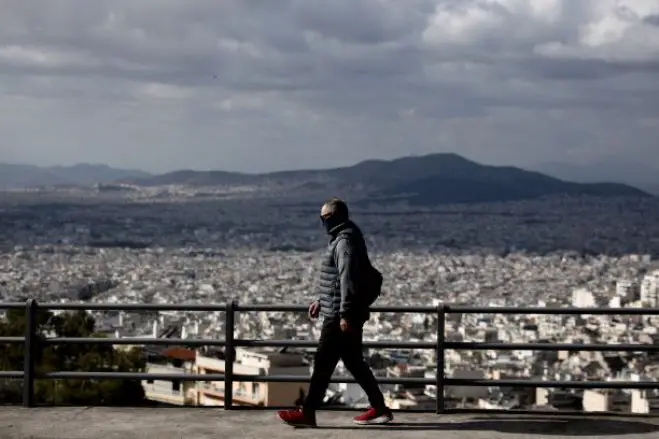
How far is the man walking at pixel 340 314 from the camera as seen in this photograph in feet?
29.6

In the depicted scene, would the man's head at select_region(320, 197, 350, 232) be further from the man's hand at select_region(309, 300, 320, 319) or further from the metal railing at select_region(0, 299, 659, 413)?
the metal railing at select_region(0, 299, 659, 413)

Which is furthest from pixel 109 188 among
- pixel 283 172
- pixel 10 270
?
pixel 10 270

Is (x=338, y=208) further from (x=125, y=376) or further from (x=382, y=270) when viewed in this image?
(x=382, y=270)

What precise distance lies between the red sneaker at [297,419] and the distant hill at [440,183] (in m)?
157

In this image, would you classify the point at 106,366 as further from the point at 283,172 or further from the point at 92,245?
the point at 283,172

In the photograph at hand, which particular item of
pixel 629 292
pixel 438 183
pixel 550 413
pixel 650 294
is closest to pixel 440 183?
pixel 438 183

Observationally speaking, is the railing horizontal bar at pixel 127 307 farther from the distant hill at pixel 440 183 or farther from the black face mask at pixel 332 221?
the distant hill at pixel 440 183

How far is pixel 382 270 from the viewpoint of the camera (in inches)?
3575

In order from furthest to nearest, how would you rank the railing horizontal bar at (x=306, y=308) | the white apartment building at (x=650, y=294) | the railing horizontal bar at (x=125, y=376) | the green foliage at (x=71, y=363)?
the white apartment building at (x=650, y=294) < the green foliage at (x=71, y=363) < the railing horizontal bar at (x=125, y=376) < the railing horizontal bar at (x=306, y=308)

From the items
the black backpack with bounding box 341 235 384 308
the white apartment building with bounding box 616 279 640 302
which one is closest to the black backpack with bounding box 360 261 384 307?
the black backpack with bounding box 341 235 384 308

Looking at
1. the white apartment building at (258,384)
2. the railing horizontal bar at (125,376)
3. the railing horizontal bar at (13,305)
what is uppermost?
the railing horizontal bar at (13,305)

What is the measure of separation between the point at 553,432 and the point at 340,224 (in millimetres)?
2176

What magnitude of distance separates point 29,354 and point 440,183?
167136 millimetres

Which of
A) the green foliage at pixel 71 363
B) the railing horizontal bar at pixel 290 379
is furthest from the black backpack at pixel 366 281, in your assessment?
the green foliage at pixel 71 363
